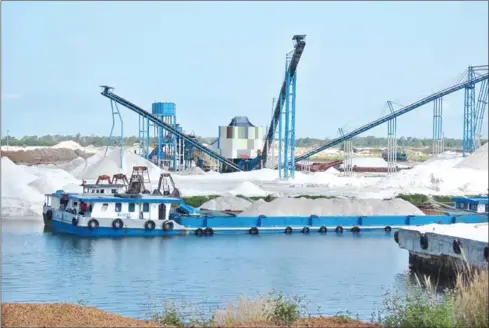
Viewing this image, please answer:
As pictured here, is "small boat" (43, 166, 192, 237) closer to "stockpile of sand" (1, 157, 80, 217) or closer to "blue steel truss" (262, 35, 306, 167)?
"stockpile of sand" (1, 157, 80, 217)

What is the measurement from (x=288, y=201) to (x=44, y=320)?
26173mm

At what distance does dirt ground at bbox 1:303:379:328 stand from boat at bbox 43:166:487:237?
1951cm

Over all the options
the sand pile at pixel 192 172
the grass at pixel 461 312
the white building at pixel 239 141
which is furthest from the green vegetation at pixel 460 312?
the white building at pixel 239 141

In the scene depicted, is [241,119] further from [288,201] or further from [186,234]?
[186,234]

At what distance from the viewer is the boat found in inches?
1196

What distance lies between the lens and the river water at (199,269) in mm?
17711

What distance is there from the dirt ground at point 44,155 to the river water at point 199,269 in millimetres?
29907

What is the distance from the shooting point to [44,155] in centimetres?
6681

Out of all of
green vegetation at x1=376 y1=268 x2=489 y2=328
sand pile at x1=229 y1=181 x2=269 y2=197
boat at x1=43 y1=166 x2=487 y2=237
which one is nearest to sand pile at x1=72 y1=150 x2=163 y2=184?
sand pile at x1=229 y1=181 x2=269 y2=197

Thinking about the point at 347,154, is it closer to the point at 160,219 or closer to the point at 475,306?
the point at 160,219

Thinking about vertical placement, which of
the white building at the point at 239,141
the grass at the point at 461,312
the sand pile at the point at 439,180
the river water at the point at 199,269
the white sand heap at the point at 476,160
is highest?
the white building at the point at 239,141

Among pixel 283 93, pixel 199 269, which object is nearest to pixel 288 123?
pixel 283 93

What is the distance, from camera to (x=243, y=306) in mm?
10211

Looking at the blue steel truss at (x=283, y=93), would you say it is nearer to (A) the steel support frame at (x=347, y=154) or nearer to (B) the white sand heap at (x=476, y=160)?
(A) the steel support frame at (x=347, y=154)
